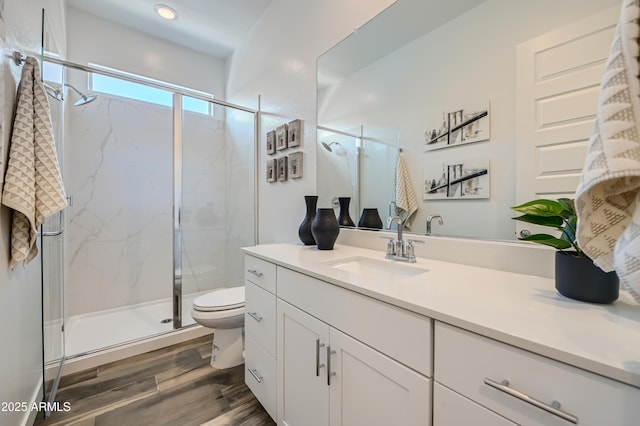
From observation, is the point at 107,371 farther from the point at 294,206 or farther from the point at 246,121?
the point at 246,121

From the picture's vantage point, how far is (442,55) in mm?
1244

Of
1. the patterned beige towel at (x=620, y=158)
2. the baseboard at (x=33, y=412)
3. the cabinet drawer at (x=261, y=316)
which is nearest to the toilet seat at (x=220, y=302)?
the cabinet drawer at (x=261, y=316)

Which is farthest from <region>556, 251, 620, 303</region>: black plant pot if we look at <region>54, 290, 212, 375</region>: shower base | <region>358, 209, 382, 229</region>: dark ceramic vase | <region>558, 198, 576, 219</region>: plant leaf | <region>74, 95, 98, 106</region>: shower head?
<region>74, 95, 98, 106</region>: shower head

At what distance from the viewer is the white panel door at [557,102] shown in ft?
2.80

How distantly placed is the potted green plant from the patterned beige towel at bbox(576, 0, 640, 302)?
24 centimetres

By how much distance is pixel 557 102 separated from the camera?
3.02 feet

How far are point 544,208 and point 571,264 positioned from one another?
0.53 feet

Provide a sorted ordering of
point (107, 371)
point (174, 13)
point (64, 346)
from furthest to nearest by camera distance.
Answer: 1. point (174, 13)
2. point (64, 346)
3. point (107, 371)

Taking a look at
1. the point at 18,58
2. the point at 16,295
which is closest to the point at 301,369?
the point at 16,295

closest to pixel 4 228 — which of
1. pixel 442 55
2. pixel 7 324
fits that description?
pixel 7 324

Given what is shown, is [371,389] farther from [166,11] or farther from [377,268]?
[166,11]

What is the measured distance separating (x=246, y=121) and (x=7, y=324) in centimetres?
222

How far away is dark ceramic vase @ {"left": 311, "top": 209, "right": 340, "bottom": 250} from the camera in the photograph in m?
1.54

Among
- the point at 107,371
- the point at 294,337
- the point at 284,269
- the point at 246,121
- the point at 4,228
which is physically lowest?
the point at 107,371
